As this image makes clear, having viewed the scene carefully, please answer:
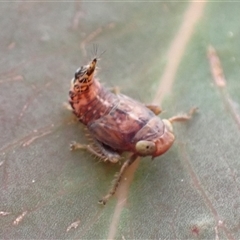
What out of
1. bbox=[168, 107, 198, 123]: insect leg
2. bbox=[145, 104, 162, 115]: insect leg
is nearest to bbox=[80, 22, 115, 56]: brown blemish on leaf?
bbox=[145, 104, 162, 115]: insect leg

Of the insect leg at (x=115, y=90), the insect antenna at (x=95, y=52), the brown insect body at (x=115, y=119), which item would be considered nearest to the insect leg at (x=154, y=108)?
the brown insect body at (x=115, y=119)

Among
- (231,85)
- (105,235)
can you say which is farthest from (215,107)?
(105,235)

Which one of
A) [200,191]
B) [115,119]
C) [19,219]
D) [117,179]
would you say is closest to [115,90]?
[115,119]

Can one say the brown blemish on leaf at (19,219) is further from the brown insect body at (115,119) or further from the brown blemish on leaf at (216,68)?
the brown blemish on leaf at (216,68)

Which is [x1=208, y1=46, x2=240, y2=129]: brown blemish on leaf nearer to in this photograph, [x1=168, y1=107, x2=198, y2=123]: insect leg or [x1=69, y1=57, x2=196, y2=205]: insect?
[x1=168, y1=107, x2=198, y2=123]: insect leg

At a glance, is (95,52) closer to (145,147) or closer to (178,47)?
(178,47)

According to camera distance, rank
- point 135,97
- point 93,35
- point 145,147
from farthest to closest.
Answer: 1. point 93,35
2. point 135,97
3. point 145,147
